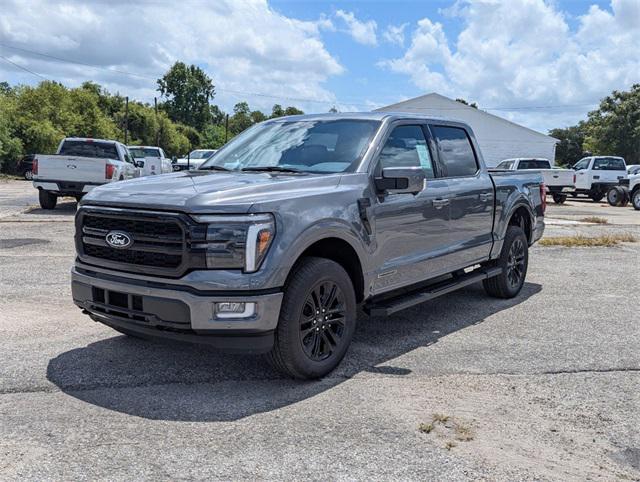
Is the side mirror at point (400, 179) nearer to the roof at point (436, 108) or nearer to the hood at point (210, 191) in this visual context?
the hood at point (210, 191)

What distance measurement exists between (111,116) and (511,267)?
72888 mm

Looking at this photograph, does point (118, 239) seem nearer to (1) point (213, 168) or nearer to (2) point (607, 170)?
(1) point (213, 168)

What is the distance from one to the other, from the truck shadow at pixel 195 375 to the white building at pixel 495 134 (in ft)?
133

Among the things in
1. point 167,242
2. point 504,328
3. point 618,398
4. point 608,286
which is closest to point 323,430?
point 167,242

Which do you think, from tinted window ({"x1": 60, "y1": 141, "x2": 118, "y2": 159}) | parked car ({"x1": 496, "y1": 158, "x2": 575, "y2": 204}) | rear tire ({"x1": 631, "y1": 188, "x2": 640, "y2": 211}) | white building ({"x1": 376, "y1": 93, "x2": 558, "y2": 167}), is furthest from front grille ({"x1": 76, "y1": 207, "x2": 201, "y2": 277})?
white building ({"x1": 376, "y1": 93, "x2": 558, "y2": 167})

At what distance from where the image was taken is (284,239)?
4.10 meters

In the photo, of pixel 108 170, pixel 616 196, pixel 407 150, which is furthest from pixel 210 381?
pixel 616 196

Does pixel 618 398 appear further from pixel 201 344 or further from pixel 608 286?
pixel 608 286

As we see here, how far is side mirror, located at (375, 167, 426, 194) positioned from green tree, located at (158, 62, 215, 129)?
111m

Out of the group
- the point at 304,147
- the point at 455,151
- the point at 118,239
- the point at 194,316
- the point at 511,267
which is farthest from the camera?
the point at 511,267

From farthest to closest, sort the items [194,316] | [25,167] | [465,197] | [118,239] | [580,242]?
1. [25,167]
2. [580,242]
3. [465,197]
4. [118,239]
5. [194,316]

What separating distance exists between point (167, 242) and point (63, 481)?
1532mm

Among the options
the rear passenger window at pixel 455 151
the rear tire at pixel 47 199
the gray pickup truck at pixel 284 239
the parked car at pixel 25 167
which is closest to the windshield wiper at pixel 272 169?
the gray pickup truck at pixel 284 239

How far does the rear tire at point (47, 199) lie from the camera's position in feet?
52.2
